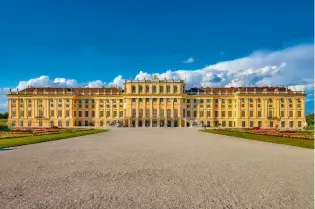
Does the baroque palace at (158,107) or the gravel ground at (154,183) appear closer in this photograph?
the gravel ground at (154,183)

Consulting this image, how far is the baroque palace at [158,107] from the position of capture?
76.3 meters

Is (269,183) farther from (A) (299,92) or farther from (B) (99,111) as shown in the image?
(A) (299,92)

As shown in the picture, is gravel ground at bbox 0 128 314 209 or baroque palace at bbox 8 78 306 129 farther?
baroque palace at bbox 8 78 306 129

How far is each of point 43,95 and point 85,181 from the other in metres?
74.3

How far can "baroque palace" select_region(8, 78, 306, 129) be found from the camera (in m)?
76.3

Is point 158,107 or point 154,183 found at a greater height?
point 158,107

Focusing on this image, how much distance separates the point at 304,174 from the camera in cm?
1011

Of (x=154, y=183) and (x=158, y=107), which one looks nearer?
(x=154, y=183)

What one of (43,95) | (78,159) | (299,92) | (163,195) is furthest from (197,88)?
(163,195)

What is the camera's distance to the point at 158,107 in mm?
76688

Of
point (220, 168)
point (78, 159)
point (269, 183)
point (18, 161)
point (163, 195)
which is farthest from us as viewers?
point (78, 159)

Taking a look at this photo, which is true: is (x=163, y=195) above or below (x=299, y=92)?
below

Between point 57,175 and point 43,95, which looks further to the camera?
point 43,95

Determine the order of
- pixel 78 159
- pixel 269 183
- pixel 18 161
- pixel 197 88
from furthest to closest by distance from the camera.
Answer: pixel 197 88 → pixel 78 159 → pixel 18 161 → pixel 269 183
